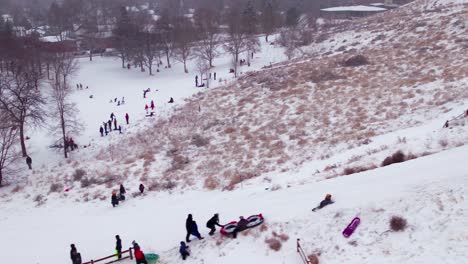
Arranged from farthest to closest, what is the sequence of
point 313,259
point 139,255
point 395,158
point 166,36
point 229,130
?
point 166,36 < point 229,130 < point 395,158 < point 139,255 < point 313,259

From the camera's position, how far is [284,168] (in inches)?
837

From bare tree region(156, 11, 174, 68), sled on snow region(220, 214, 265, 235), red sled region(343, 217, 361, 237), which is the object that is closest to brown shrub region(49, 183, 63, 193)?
sled on snow region(220, 214, 265, 235)

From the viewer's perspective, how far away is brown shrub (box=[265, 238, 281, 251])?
13.6 meters

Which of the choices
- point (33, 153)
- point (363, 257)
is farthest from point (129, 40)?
point (363, 257)

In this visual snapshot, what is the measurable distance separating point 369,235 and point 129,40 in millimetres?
55918

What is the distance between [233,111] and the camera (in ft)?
107

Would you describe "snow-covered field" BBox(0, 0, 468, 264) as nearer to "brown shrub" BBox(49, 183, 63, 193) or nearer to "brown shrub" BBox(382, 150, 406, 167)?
"brown shrub" BBox(49, 183, 63, 193)

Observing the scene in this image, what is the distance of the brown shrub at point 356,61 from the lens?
3722 centimetres

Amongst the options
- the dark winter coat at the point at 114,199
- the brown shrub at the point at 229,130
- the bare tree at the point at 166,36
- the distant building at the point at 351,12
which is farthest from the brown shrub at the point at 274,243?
the distant building at the point at 351,12

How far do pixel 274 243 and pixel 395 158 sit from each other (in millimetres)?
7193

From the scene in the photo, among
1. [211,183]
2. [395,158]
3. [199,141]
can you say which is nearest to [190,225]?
[211,183]

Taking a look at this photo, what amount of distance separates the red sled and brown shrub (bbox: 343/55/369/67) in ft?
88.5

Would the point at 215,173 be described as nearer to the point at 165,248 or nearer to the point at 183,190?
the point at 183,190

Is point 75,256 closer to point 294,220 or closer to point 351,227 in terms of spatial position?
point 294,220
